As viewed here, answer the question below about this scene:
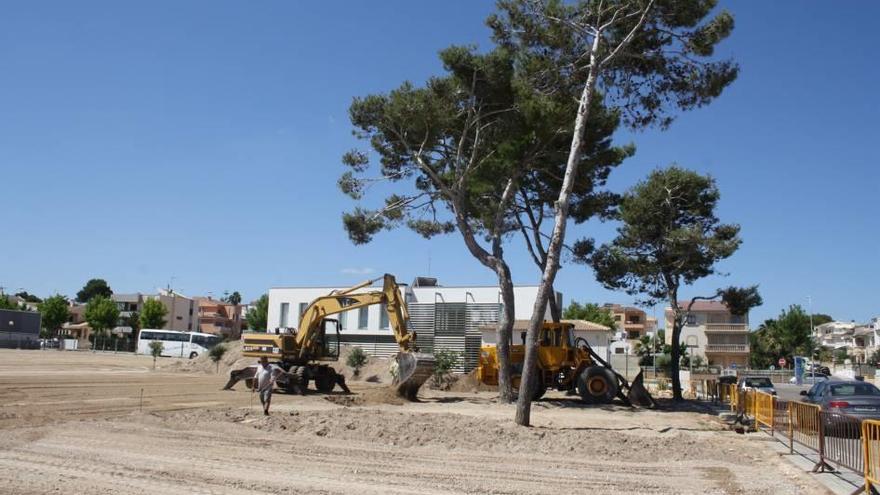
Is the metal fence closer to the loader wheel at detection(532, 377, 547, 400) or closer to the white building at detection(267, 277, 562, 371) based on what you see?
the loader wheel at detection(532, 377, 547, 400)

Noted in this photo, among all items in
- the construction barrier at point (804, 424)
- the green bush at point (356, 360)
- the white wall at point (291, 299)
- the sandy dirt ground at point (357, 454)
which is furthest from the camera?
the white wall at point (291, 299)

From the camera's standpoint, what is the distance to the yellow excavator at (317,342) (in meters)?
25.6

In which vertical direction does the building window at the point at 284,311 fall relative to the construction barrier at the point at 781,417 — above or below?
above

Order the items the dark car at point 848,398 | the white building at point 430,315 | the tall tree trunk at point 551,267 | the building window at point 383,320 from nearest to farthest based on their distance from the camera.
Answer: the dark car at point 848,398 < the tall tree trunk at point 551,267 < the white building at point 430,315 < the building window at point 383,320

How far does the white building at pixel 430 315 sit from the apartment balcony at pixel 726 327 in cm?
3522

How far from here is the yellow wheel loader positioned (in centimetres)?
2406

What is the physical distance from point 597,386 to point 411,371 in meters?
6.35

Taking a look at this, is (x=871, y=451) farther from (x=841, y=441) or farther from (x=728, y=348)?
(x=728, y=348)

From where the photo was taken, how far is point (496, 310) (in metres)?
43.6

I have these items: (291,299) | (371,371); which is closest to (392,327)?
(371,371)

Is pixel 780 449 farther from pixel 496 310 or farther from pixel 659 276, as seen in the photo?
pixel 496 310

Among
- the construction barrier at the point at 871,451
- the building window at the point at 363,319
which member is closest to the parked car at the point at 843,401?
the construction barrier at the point at 871,451

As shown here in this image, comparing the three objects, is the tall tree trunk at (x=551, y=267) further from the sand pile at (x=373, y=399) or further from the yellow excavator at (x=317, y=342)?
the yellow excavator at (x=317, y=342)

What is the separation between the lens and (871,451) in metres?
8.80
